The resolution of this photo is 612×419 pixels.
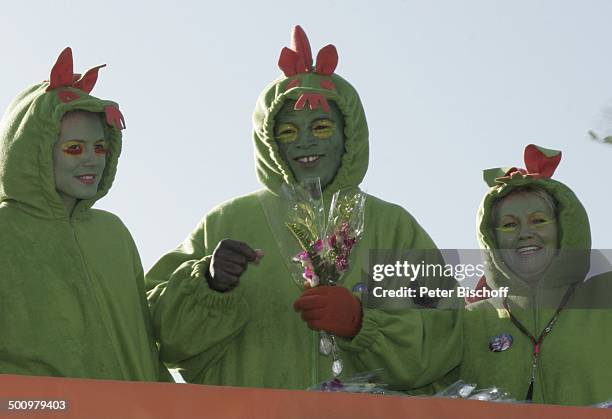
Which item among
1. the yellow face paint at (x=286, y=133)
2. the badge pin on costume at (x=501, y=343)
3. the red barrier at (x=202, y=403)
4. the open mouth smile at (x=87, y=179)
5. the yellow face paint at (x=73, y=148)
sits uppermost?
the yellow face paint at (x=286, y=133)

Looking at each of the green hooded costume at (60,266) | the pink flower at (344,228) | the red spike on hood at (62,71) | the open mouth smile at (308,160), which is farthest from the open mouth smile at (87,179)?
the pink flower at (344,228)

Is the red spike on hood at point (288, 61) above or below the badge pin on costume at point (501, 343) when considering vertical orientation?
above

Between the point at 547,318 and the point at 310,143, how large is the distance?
130 centimetres

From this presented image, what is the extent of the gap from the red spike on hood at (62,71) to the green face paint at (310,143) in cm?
97

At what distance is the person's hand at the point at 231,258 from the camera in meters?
6.79

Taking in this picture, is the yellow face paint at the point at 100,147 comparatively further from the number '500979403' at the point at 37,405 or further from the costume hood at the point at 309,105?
the number '500979403' at the point at 37,405

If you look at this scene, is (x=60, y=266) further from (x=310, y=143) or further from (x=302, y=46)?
(x=302, y=46)

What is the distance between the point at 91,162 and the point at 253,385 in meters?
1.16

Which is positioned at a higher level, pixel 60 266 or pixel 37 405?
pixel 60 266

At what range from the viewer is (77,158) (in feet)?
23.1

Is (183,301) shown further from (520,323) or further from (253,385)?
(520,323)

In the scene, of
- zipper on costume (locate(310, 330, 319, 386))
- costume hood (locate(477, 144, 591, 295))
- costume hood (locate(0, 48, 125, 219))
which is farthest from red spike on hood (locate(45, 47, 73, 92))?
costume hood (locate(477, 144, 591, 295))

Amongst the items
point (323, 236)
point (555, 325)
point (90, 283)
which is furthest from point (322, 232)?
point (555, 325)

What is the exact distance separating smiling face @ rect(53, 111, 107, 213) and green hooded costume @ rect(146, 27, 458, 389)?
539mm
